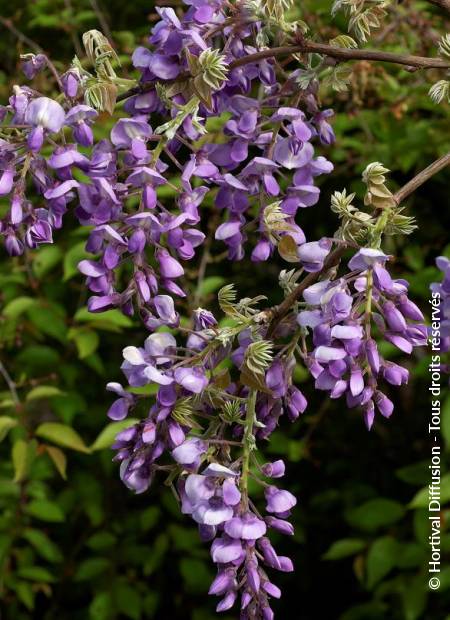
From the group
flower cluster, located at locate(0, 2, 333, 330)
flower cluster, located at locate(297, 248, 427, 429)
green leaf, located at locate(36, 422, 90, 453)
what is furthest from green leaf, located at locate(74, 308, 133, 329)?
flower cluster, located at locate(297, 248, 427, 429)

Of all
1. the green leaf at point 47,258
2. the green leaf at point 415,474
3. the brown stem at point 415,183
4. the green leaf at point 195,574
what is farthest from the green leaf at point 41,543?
the brown stem at point 415,183

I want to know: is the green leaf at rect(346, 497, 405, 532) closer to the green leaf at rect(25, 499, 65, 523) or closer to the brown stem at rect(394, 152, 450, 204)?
the green leaf at rect(25, 499, 65, 523)

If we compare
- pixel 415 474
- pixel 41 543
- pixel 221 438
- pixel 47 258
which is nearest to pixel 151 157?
Result: pixel 221 438

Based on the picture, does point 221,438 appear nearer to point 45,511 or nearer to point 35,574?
point 45,511

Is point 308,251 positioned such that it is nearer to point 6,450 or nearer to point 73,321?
point 73,321

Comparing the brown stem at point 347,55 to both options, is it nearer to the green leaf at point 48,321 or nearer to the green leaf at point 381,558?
the green leaf at point 48,321
